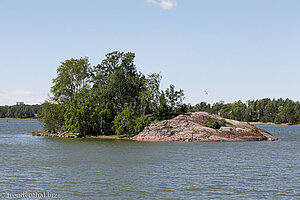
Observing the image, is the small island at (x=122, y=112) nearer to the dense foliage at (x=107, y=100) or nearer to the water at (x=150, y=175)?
the dense foliage at (x=107, y=100)

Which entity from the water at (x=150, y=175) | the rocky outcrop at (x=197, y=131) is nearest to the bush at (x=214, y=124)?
the rocky outcrop at (x=197, y=131)

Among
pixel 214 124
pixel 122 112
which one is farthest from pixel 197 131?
pixel 122 112

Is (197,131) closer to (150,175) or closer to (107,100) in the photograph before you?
(107,100)

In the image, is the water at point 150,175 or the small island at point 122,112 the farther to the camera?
the small island at point 122,112

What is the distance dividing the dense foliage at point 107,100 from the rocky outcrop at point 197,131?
4.13m

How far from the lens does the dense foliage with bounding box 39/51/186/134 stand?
8919 centimetres

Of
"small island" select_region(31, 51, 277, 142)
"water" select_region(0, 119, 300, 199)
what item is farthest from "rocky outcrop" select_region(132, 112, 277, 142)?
"water" select_region(0, 119, 300, 199)

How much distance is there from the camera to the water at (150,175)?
29438mm

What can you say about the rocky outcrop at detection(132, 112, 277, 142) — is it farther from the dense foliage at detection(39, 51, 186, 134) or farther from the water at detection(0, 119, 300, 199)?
the water at detection(0, 119, 300, 199)

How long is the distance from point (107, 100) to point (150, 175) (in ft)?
192

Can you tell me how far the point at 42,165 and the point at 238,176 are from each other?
21.7 m

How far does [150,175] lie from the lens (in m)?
37.0

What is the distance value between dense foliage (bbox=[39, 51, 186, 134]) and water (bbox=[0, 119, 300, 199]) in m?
35.6

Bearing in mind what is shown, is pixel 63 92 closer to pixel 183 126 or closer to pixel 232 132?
pixel 183 126
